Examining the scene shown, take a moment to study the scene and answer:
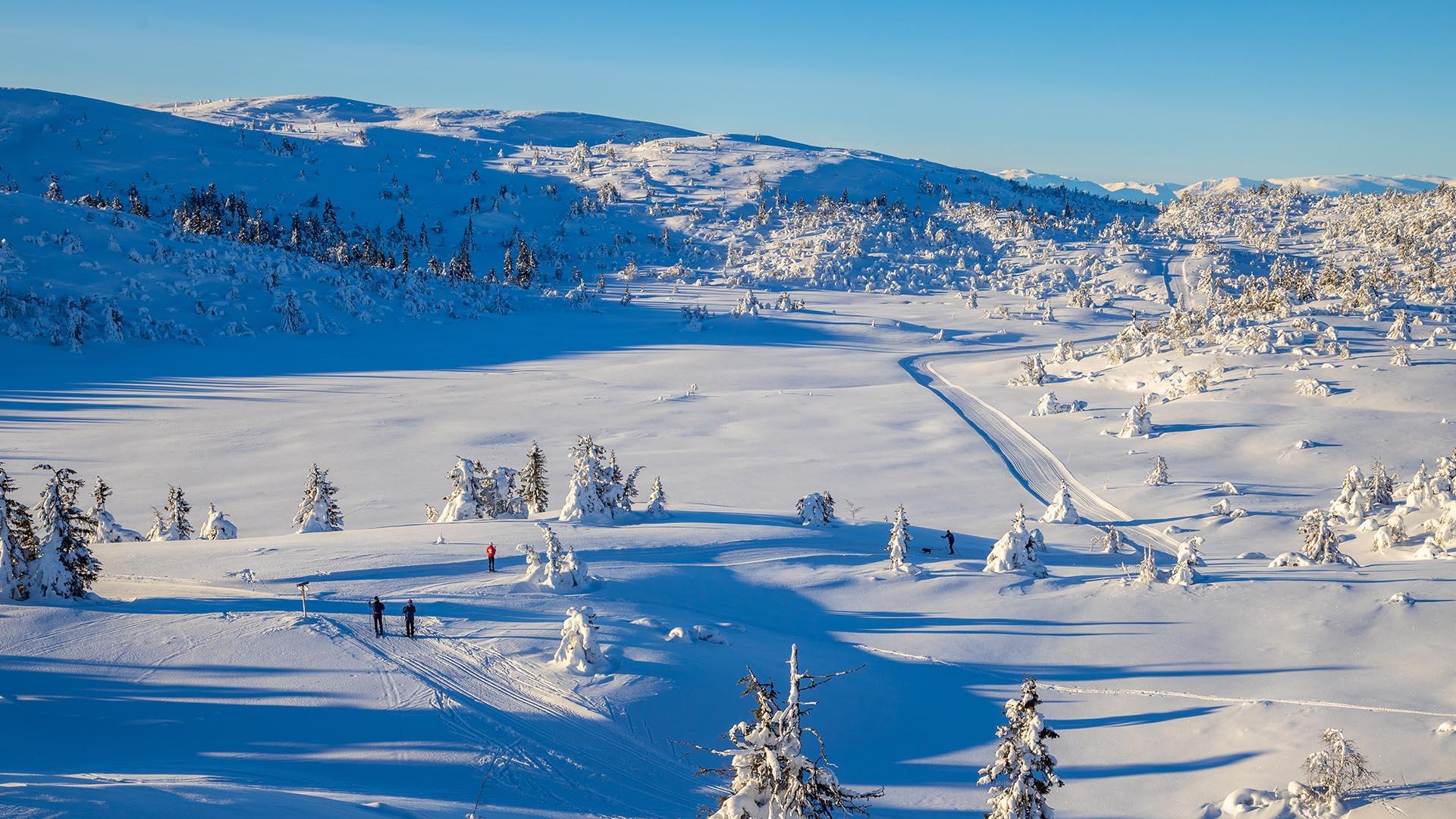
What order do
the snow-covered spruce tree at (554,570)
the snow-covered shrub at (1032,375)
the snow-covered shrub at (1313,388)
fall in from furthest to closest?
the snow-covered shrub at (1032,375) → the snow-covered shrub at (1313,388) → the snow-covered spruce tree at (554,570)

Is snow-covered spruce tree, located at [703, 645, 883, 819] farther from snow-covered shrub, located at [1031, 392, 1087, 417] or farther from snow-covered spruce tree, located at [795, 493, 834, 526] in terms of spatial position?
snow-covered shrub, located at [1031, 392, 1087, 417]

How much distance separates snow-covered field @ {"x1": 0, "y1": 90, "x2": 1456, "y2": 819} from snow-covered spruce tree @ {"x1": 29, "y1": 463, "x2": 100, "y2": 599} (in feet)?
1.06

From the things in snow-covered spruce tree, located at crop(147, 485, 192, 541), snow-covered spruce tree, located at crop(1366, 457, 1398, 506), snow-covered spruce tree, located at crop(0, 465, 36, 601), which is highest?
snow-covered spruce tree, located at crop(0, 465, 36, 601)

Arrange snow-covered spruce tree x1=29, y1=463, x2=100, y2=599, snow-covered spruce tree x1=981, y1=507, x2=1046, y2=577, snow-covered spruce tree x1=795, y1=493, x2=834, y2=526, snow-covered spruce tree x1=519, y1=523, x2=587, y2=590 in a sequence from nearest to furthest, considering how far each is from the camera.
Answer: snow-covered spruce tree x1=29, y1=463, x2=100, y2=599 → snow-covered spruce tree x1=519, y1=523, x2=587, y2=590 → snow-covered spruce tree x1=981, y1=507, x2=1046, y2=577 → snow-covered spruce tree x1=795, y1=493, x2=834, y2=526

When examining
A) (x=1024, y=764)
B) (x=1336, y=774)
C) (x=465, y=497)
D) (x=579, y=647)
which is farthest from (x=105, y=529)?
(x=1336, y=774)

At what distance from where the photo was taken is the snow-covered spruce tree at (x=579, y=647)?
1573 centimetres

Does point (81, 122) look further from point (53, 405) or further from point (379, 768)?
point (379, 768)

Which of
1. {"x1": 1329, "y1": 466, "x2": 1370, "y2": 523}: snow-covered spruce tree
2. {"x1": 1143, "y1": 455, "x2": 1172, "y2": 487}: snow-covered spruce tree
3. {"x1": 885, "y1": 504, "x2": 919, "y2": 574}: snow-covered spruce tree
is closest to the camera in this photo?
{"x1": 885, "y1": 504, "x2": 919, "y2": 574}: snow-covered spruce tree

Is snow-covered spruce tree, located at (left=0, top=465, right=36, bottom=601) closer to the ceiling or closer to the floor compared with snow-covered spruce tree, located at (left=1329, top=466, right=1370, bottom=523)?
closer to the ceiling

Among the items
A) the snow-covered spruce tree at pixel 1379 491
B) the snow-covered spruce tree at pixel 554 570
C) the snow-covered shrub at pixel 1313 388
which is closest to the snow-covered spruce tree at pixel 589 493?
the snow-covered spruce tree at pixel 554 570

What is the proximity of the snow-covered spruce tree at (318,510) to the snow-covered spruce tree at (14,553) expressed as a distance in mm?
13933

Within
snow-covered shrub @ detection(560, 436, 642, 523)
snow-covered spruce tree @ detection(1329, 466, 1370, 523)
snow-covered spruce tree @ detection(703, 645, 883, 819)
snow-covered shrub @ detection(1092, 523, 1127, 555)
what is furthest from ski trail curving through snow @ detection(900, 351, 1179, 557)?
snow-covered spruce tree @ detection(703, 645, 883, 819)

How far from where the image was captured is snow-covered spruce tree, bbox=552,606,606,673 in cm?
1573

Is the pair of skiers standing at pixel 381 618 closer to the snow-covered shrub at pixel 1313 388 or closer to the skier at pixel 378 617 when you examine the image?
the skier at pixel 378 617
